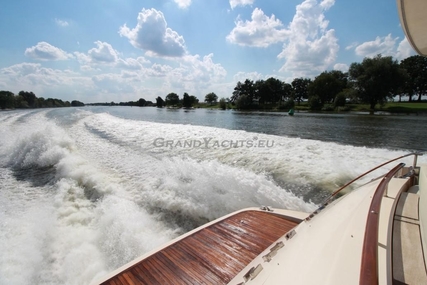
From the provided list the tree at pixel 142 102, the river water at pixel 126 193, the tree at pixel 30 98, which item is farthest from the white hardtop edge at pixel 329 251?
the tree at pixel 142 102

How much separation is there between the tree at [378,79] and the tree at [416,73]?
26933 millimetres

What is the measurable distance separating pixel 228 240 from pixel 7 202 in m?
5.51

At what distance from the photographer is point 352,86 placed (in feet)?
148

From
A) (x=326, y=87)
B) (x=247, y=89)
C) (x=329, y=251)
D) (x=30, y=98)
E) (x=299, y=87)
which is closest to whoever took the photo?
(x=329, y=251)

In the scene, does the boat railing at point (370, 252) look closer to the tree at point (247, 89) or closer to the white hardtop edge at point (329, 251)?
the white hardtop edge at point (329, 251)

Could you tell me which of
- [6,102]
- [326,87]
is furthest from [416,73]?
[6,102]

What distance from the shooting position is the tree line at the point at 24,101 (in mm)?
59594

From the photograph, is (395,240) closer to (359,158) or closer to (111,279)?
(111,279)

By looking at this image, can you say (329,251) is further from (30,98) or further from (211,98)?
(211,98)

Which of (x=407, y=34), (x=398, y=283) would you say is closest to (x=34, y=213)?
(x=398, y=283)

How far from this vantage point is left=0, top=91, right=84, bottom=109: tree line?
5959 cm

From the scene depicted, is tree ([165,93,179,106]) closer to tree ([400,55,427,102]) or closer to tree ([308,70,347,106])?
tree ([308,70,347,106])

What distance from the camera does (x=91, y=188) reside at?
18.4ft

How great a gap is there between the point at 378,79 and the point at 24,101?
103 m
